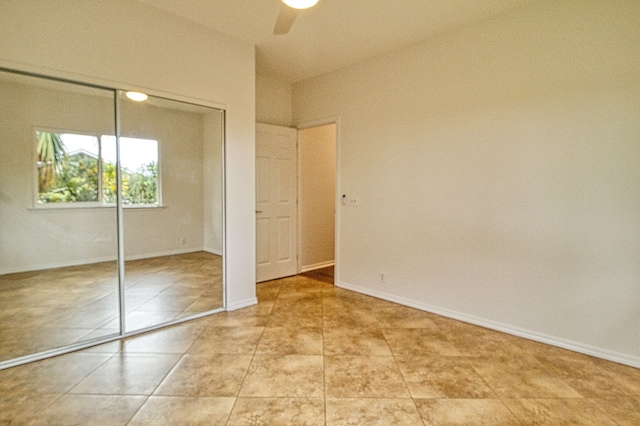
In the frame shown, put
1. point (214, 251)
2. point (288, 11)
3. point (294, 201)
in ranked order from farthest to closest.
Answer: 1. point (294, 201)
2. point (214, 251)
3. point (288, 11)

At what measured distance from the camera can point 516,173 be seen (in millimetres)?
2781

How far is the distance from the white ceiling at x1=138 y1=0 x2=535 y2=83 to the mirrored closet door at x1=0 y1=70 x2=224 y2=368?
85 centimetres

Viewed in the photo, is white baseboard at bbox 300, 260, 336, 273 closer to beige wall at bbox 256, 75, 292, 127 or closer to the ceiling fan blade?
beige wall at bbox 256, 75, 292, 127

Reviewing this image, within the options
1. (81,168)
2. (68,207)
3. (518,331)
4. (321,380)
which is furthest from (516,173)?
(68,207)

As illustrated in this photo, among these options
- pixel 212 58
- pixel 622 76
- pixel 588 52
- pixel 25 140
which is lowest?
pixel 25 140

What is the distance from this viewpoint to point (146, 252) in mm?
3068

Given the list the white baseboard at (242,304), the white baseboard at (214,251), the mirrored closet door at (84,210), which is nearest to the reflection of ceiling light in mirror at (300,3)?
the mirrored closet door at (84,210)

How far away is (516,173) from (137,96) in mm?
3433

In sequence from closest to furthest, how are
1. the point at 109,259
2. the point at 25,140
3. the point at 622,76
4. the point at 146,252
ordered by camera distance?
1. the point at 622,76
2. the point at 25,140
3. the point at 109,259
4. the point at 146,252

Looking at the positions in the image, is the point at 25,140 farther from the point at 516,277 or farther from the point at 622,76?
the point at 622,76

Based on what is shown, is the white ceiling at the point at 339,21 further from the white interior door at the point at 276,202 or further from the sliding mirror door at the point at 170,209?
the white interior door at the point at 276,202

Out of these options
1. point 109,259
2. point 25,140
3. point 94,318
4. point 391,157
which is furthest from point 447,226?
point 25,140

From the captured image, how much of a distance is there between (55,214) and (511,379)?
3888 mm

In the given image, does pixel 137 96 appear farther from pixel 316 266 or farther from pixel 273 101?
pixel 316 266
